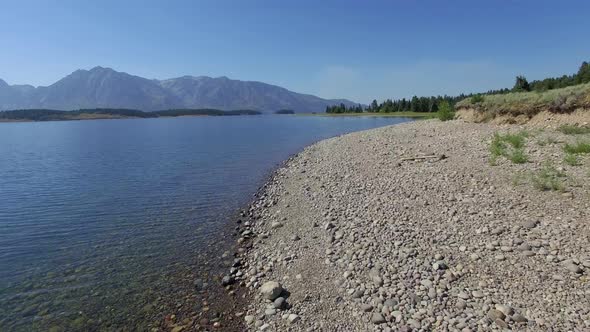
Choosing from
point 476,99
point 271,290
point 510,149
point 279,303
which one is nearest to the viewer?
point 279,303

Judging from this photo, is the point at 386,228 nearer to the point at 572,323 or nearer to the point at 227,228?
the point at 572,323

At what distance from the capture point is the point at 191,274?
34.1 feet

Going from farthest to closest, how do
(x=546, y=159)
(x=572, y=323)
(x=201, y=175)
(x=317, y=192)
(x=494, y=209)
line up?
1. (x=201, y=175)
2. (x=317, y=192)
3. (x=546, y=159)
4. (x=494, y=209)
5. (x=572, y=323)

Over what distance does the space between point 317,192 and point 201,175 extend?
13.4 metres

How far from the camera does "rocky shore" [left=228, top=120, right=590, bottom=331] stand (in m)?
6.69

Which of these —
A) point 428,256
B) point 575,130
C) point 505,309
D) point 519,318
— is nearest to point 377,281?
point 428,256

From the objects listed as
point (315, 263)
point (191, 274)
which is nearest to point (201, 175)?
point (191, 274)

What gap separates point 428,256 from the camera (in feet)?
28.9

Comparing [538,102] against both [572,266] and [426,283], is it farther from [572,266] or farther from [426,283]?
[426,283]

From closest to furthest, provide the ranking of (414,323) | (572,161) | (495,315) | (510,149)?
(495,315), (414,323), (572,161), (510,149)

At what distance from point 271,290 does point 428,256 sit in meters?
4.53

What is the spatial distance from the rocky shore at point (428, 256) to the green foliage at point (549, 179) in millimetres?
267

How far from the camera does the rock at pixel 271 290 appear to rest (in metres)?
8.36

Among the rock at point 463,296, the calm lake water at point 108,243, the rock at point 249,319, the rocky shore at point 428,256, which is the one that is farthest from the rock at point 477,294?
the calm lake water at point 108,243
